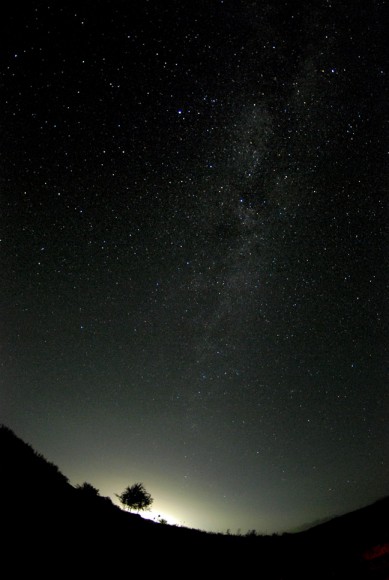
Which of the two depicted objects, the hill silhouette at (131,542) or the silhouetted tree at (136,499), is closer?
the hill silhouette at (131,542)

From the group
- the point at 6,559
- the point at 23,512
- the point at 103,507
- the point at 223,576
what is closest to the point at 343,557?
the point at 223,576

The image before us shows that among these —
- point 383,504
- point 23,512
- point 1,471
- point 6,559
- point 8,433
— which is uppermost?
point 8,433

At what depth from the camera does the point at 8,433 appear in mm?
9180

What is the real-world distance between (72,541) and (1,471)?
92.0 inches

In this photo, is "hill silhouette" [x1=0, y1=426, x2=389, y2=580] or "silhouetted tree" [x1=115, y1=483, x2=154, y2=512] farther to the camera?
"silhouetted tree" [x1=115, y1=483, x2=154, y2=512]

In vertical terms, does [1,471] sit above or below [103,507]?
above

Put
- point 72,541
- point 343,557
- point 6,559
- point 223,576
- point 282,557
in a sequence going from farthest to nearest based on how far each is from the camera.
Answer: point 72,541, point 223,576, point 6,559, point 282,557, point 343,557

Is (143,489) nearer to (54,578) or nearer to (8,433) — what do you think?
(8,433)

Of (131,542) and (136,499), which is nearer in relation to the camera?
(131,542)

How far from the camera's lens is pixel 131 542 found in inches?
279

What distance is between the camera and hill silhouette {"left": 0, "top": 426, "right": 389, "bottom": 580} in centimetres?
353

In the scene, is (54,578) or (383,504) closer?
(383,504)

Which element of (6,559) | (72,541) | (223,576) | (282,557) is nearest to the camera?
(282,557)

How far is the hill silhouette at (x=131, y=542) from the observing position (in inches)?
139
